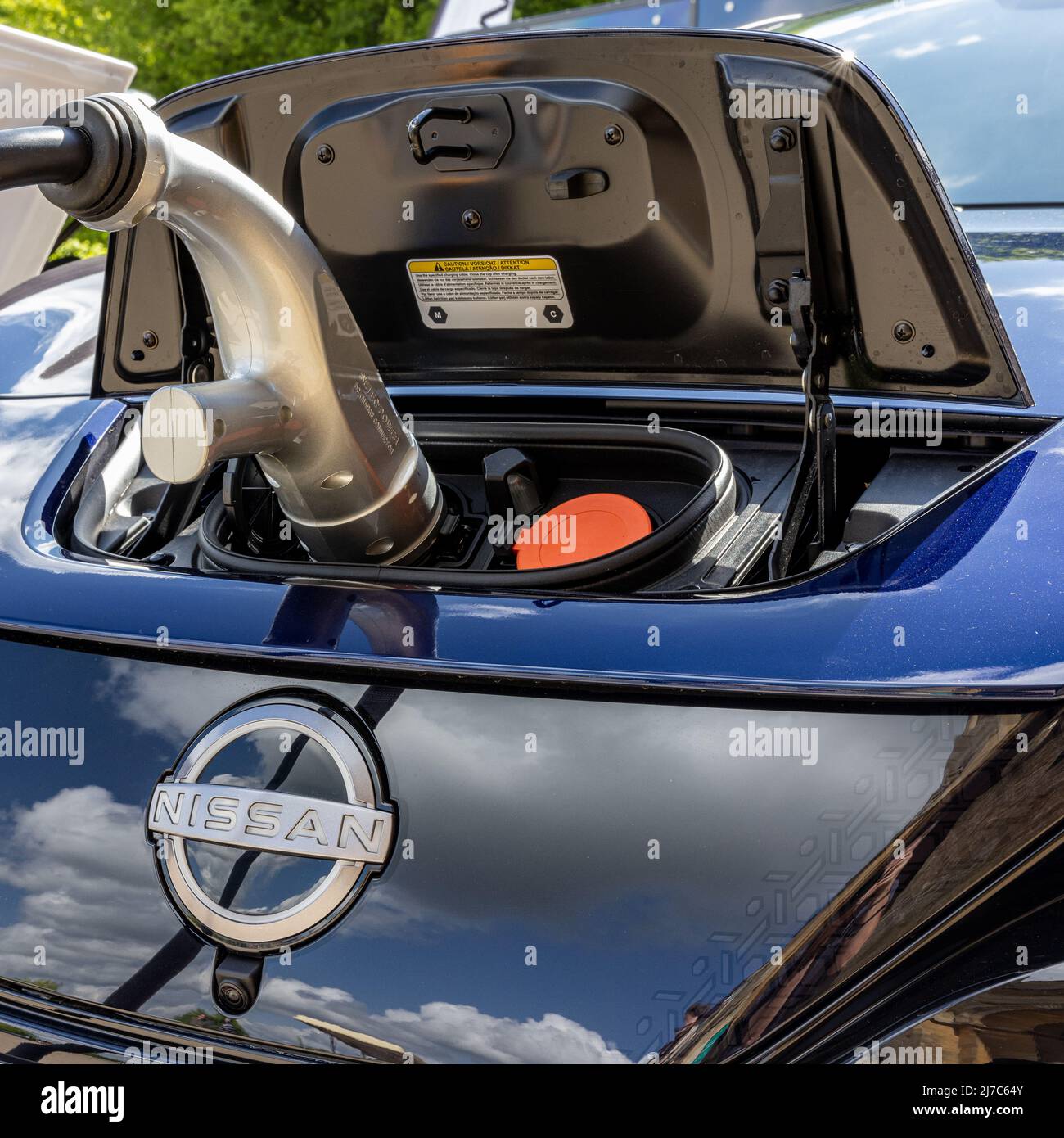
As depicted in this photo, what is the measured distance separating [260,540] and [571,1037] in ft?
2.71

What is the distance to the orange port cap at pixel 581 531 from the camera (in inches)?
58.6

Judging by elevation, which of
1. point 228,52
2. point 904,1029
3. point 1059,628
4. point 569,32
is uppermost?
point 228,52

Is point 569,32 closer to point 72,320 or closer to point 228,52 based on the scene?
point 72,320

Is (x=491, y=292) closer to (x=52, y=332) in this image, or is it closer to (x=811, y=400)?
(x=811, y=400)

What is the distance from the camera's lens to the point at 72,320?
6.64 ft

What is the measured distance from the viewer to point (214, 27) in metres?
7.86

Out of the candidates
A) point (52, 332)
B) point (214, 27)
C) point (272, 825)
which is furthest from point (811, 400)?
point (214, 27)

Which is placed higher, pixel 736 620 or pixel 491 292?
pixel 491 292

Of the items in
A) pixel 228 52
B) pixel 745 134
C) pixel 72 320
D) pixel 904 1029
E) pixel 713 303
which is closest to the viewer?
pixel 904 1029

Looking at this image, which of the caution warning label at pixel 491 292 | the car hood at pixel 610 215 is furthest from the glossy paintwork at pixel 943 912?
the caution warning label at pixel 491 292

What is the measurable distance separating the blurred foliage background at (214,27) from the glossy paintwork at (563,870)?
269 inches

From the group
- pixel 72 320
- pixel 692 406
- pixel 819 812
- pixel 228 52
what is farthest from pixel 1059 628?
pixel 228 52

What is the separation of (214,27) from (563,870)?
7936mm

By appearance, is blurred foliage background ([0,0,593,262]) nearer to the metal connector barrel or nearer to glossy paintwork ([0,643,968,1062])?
the metal connector barrel
